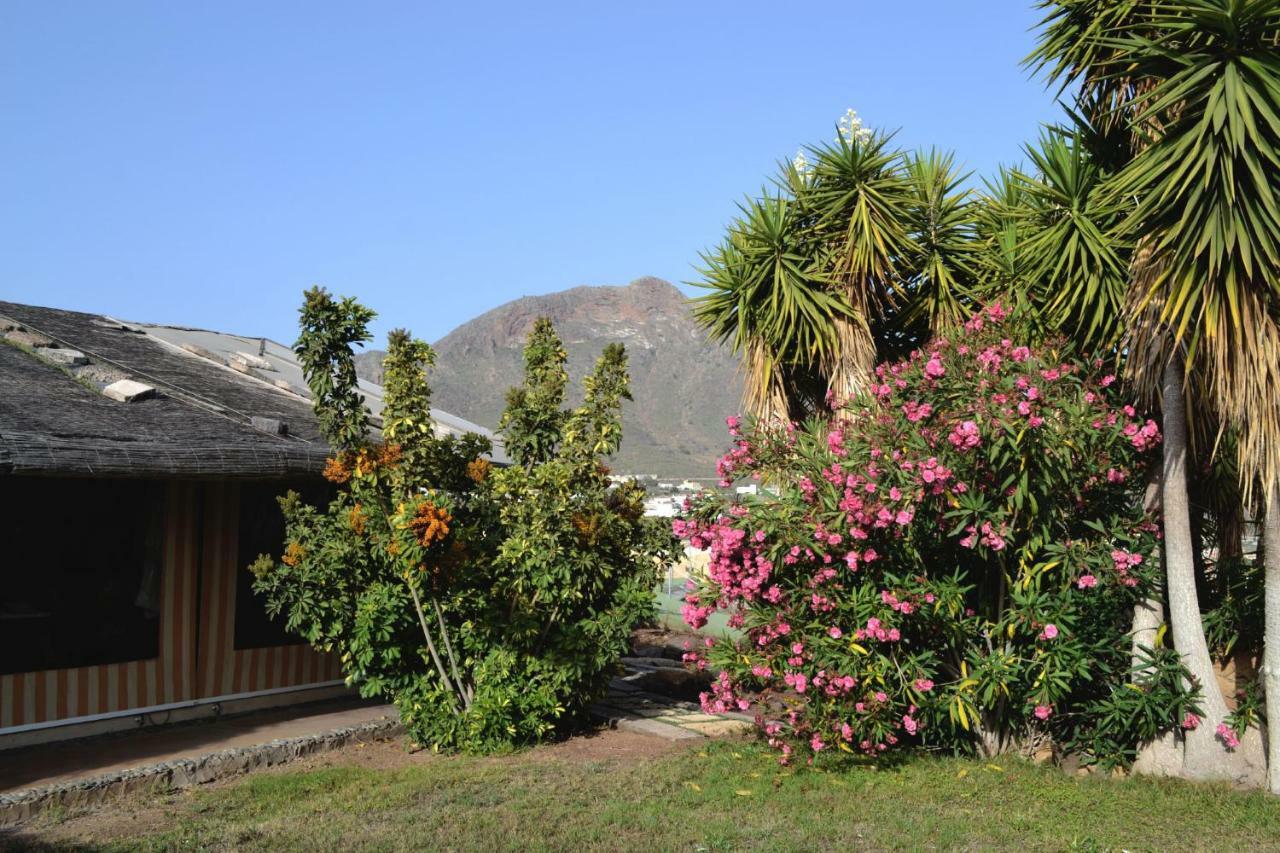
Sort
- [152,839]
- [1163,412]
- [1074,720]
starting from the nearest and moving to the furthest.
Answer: [152,839]
[1163,412]
[1074,720]

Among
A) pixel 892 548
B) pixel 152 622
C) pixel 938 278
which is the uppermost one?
pixel 938 278

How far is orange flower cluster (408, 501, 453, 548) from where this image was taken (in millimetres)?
7941

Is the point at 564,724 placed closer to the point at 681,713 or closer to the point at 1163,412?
the point at 681,713

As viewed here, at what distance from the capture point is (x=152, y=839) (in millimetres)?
6422

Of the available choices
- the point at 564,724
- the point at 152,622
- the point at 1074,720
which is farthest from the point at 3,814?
the point at 1074,720

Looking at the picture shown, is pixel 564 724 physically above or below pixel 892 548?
below

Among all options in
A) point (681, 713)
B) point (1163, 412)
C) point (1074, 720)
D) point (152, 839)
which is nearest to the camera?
point (152, 839)

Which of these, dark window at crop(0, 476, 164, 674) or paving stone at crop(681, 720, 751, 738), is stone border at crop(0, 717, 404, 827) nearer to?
dark window at crop(0, 476, 164, 674)

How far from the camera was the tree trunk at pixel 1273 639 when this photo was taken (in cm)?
736

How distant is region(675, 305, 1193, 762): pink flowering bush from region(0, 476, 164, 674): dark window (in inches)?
188

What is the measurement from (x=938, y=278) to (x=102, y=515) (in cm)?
751

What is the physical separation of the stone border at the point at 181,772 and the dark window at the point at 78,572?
5.13ft

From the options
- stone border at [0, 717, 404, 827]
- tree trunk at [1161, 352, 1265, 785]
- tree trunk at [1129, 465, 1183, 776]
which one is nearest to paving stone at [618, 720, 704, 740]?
stone border at [0, 717, 404, 827]

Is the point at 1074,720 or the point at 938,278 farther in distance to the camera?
the point at 938,278
